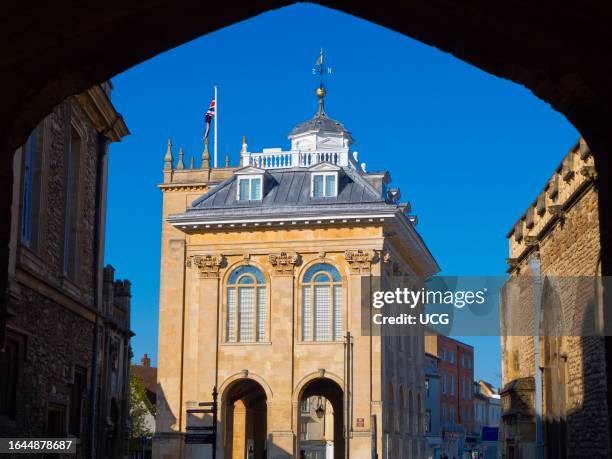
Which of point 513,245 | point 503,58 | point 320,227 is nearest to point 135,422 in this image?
point 320,227

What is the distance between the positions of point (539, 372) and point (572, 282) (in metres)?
4.78

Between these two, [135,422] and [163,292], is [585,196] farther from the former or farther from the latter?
[135,422]

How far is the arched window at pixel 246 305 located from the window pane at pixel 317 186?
13.0 feet

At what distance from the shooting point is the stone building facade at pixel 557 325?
19.0 metres

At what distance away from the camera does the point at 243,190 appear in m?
45.4

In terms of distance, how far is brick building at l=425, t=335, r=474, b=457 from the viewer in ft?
275

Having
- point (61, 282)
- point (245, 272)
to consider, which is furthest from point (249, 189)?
point (61, 282)

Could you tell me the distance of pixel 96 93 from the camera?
68.7 feet

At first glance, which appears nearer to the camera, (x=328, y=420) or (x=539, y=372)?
(x=539, y=372)

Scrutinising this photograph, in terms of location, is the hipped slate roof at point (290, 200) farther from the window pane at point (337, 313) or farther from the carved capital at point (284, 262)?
the window pane at point (337, 313)

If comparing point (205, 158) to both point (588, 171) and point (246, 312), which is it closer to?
point (246, 312)

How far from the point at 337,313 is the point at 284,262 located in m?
2.97

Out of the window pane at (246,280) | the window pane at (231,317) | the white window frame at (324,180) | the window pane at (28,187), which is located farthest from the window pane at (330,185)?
the window pane at (28,187)

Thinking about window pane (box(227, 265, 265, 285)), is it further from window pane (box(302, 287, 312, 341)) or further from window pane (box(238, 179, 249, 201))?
window pane (box(238, 179, 249, 201))
